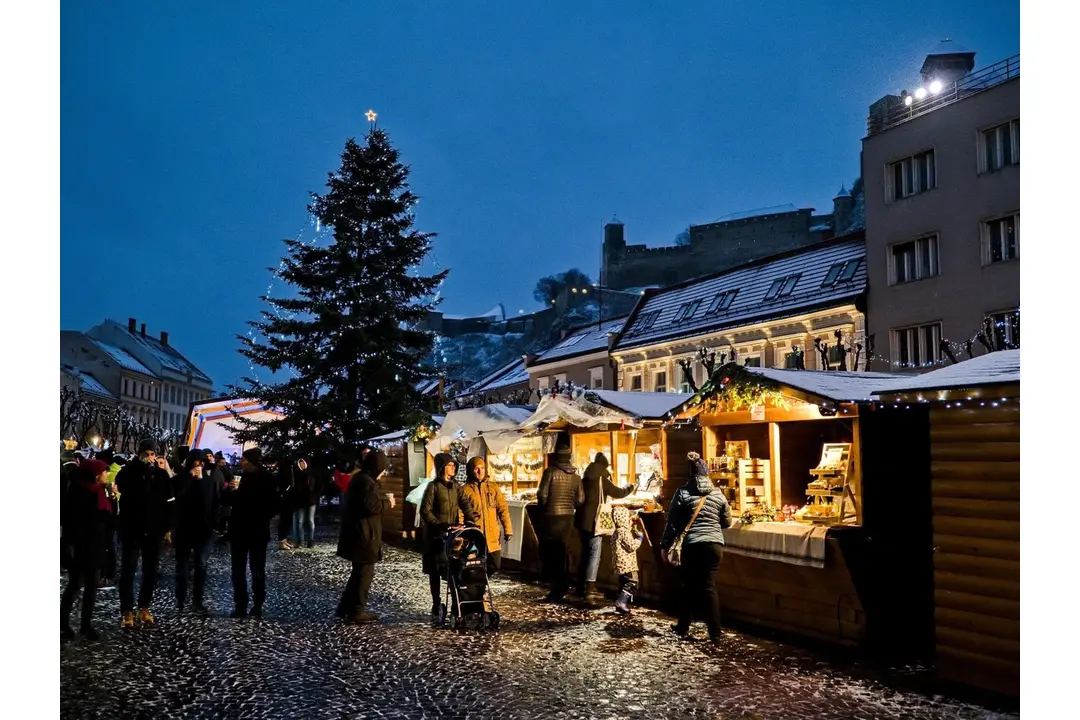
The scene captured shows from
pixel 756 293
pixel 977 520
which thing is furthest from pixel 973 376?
pixel 756 293

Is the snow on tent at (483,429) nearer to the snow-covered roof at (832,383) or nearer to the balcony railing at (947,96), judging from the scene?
the snow-covered roof at (832,383)

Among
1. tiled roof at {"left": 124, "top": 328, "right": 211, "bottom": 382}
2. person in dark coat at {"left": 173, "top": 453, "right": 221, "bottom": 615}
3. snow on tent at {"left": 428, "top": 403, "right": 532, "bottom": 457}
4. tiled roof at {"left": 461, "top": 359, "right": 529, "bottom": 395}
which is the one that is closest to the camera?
person in dark coat at {"left": 173, "top": 453, "right": 221, "bottom": 615}

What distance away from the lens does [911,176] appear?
2828 centimetres

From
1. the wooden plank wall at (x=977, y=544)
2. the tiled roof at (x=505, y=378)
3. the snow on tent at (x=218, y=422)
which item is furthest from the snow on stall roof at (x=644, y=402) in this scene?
the tiled roof at (x=505, y=378)

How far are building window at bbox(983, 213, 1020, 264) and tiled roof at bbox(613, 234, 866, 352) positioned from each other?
399 cm

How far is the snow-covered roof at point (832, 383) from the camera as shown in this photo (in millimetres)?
9789

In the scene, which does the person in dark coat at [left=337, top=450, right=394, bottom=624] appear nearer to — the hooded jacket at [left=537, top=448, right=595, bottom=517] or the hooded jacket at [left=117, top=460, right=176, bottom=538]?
the hooded jacket at [left=117, top=460, right=176, bottom=538]

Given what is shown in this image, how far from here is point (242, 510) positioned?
35.9ft

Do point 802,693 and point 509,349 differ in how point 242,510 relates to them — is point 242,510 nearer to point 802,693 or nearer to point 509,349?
point 802,693

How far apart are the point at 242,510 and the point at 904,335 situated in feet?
73.2

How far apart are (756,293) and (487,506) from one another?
76.2ft

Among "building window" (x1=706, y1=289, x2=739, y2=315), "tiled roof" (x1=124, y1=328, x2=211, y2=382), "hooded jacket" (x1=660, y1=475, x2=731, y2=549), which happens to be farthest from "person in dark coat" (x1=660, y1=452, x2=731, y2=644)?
"tiled roof" (x1=124, y1=328, x2=211, y2=382)

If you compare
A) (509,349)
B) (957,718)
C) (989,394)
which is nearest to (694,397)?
(989,394)

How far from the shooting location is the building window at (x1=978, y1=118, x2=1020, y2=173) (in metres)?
24.5
